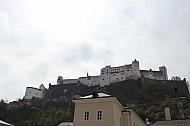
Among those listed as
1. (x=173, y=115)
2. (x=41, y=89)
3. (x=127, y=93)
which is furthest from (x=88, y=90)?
(x=173, y=115)

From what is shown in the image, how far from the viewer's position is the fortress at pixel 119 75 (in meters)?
87.7

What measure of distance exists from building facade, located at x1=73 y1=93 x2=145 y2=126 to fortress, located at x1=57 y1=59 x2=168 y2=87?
6706 cm

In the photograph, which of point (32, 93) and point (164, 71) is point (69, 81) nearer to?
point (32, 93)

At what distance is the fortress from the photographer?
3452 inches

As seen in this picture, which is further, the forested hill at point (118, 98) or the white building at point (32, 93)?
the white building at point (32, 93)

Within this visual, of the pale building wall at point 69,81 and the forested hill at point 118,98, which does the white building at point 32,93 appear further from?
the pale building wall at point 69,81

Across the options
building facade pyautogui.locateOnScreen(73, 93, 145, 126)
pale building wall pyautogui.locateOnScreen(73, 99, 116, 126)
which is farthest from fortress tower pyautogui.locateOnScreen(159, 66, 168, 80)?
pale building wall pyautogui.locateOnScreen(73, 99, 116, 126)

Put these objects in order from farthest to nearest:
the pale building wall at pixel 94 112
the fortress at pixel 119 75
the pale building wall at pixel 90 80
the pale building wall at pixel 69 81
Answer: the pale building wall at pixel 69 81 < the pale building wall at pixel 90 80 < the fortress at pixel 119 75 < the pale building wall at pixel 94 112

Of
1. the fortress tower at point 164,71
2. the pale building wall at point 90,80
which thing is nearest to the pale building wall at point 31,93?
the pale building wall at point 90,80

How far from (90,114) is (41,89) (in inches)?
3320

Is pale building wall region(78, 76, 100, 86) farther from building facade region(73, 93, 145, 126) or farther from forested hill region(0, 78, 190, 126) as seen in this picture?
building facade region(73, 93, 145, 126)

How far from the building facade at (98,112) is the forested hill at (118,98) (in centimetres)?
4039

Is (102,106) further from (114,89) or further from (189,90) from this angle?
(189,90)

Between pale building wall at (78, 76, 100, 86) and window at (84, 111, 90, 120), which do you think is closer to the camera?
window at (84, 111, 90, 120)
